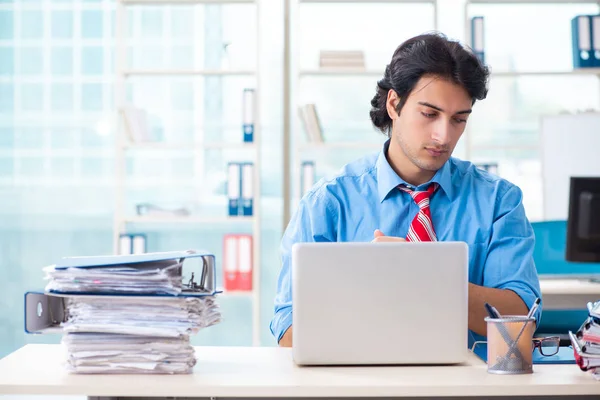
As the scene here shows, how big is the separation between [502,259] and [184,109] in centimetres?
316

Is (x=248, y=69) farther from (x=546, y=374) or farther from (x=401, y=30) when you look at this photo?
(x=546, y=374)

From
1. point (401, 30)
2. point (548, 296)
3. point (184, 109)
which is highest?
point (401, 30)

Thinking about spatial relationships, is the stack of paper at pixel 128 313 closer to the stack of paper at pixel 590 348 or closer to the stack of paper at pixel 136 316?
the stack of paper at pixel 136 316

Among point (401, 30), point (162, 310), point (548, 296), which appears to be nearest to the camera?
point (162, 310)

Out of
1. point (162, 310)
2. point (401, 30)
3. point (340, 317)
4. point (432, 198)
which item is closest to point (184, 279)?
point (162, 310)

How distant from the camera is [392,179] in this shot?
83.3 inches

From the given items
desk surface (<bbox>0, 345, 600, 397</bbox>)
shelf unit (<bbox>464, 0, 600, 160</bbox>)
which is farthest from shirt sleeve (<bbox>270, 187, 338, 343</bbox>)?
shelf unit (<bbox>464, 0, 600, 160</bbox>)

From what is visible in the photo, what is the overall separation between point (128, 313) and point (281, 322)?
0.53m

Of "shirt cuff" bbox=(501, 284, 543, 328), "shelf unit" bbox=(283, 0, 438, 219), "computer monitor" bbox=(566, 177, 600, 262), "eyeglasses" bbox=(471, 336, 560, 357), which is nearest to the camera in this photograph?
"eyeglasses" bbox=(471, 336, 560, 357)

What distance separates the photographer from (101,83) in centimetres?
492

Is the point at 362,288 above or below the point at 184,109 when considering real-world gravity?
below

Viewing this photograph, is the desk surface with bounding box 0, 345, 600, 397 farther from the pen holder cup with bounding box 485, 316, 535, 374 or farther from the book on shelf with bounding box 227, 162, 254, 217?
the book on shelf with bounding box 227, 162, 254, 217

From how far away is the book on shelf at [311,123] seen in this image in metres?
4.54

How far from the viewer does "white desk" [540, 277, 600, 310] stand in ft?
10.8
